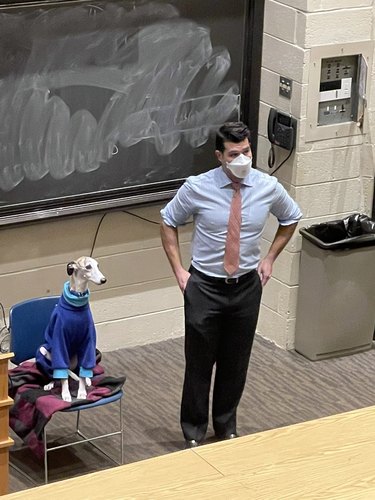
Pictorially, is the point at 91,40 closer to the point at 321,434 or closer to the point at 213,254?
the point at 213,254

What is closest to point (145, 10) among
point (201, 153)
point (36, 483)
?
point (201, 153)

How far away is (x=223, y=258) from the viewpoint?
4504mm

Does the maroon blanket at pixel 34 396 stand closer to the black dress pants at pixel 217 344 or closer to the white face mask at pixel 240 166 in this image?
the black dress pants at pixel 217 344

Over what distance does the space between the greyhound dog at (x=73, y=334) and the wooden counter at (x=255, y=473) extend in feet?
5.40

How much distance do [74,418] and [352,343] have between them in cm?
157

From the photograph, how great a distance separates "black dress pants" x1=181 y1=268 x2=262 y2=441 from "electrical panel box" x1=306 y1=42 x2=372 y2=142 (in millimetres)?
1226

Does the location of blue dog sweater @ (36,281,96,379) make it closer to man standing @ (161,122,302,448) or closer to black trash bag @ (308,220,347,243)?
man standing @ (161,122,302,448)

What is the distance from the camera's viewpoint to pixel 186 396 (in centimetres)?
480

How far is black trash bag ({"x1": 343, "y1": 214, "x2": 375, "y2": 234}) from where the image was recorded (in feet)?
18.7

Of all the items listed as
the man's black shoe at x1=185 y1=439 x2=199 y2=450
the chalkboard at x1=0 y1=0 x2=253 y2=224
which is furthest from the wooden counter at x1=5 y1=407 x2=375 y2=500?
the chalkboard at x1=0 y1=0 x2=253 y2=224

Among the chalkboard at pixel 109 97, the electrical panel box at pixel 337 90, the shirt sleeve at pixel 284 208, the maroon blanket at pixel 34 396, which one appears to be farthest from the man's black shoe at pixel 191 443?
the electrical panel box at pixel 337 90

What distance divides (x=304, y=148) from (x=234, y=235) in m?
1.23

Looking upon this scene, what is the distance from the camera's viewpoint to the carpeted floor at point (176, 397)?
4.83m

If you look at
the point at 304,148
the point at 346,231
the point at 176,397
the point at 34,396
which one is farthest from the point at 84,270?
the point at 346,231
